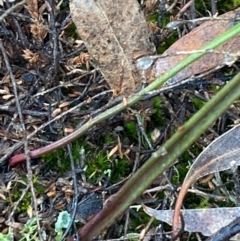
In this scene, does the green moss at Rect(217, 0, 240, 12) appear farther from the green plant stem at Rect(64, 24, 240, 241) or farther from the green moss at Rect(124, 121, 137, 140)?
the green plant stem at Rect(64, 24, 240, 241)

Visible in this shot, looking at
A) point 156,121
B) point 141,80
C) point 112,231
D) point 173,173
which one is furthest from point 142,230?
point 141,80

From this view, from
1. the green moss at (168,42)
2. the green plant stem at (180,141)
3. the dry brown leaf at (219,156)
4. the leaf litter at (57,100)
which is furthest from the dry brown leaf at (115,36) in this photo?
the green plant stem at (180,141)

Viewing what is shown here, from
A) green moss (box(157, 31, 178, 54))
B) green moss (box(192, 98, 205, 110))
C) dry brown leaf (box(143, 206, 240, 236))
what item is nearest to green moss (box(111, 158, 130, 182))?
dry brown leaf (box(143, 206, 240, 236))

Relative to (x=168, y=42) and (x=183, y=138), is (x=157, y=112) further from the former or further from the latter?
(x=183, y=138)

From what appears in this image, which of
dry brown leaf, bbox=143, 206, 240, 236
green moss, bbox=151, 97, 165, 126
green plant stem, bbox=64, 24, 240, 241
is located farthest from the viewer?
green moss, bbox=151, 97, 165, 126

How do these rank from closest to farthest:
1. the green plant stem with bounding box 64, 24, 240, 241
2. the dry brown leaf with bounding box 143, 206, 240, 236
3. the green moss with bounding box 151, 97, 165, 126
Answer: the green plant stem with bounding box 64, 24, 240, 241 < the dry brown leaf with bounding box 143, 206, 240, 236 < the green moss with bounding box 151, 97, 165, 126

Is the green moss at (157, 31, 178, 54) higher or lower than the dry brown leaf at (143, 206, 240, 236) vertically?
higher

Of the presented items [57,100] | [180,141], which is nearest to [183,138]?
[180,141]
